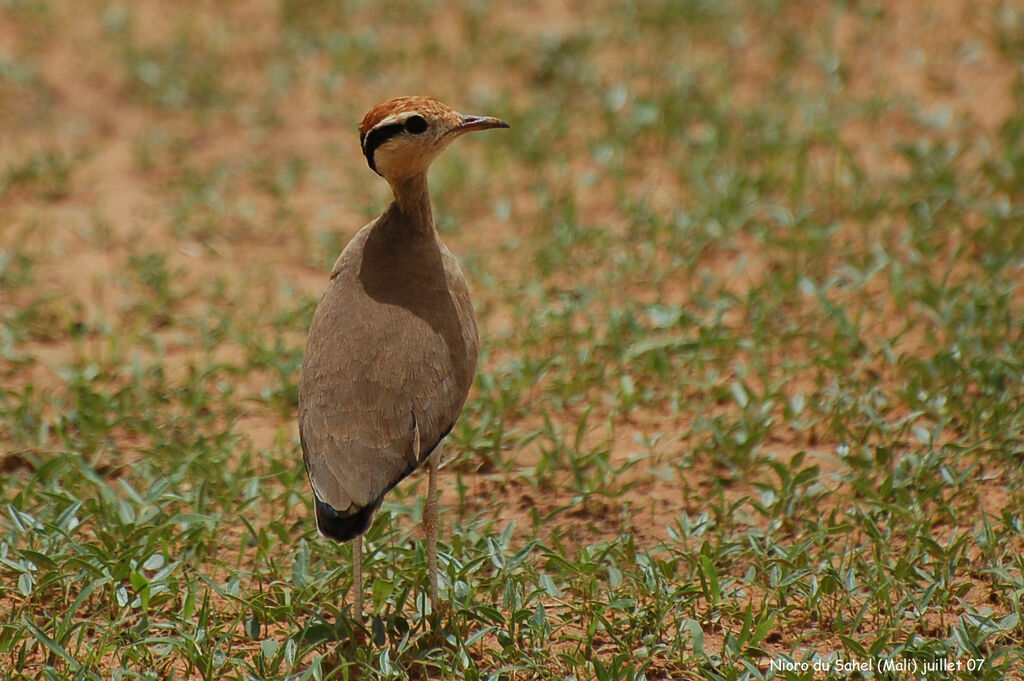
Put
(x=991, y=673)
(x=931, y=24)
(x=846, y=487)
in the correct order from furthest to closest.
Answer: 1. (x=931, y=24)
2. (x=846, y=487)
3. (x=991, y=673)

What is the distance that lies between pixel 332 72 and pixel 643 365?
12.8ft

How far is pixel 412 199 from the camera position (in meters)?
4.40

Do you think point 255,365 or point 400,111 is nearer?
point 400,111

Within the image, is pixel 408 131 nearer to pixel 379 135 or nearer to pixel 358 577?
pixel 379 135

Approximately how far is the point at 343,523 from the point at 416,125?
1429 mm

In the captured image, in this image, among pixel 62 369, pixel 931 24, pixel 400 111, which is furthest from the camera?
pixel 931 24

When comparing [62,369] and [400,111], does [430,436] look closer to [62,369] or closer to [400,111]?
[400,111]

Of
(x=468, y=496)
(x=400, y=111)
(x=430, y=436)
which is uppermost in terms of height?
(x=400, y=111)

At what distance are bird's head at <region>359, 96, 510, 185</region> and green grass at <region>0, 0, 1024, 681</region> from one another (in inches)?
50.3

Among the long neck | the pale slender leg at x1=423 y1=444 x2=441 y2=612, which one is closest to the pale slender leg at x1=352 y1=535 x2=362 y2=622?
the pale slender leg at x1=423 y1=444 x2=441 y2=612

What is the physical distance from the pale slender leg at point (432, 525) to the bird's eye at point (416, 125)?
1.08 meters

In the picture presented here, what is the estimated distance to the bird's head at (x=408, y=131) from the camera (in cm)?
418

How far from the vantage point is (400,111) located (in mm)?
4176

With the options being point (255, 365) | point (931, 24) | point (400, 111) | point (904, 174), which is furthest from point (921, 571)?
point (931, 24)
